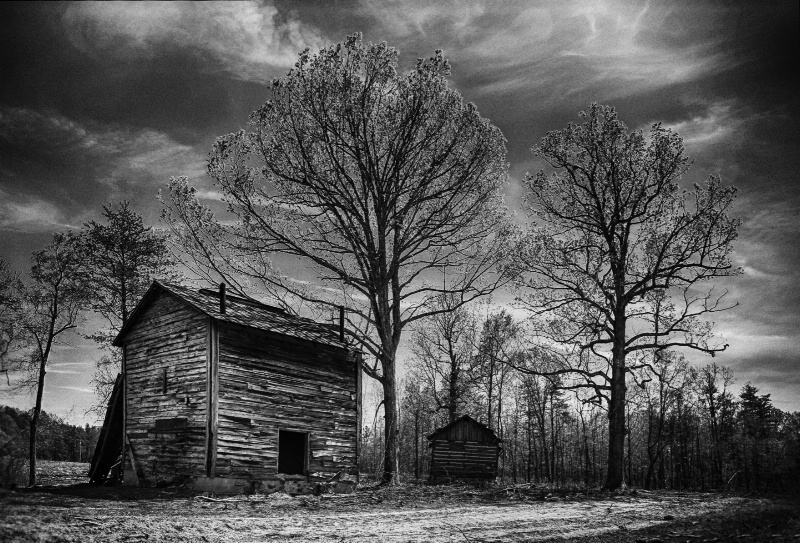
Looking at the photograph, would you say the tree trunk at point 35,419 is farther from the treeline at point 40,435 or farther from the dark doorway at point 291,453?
the dark doorway at point 291,453

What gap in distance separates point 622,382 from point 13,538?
20.8 metres

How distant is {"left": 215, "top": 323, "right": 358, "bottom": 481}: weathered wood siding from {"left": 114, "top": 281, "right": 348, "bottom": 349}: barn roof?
1.07 ft

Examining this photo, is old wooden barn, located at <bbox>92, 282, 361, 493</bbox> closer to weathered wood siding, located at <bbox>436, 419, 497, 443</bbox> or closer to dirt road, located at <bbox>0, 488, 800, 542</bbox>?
dirt road, located at <bbox>0, 488, 800, 542</bbox>

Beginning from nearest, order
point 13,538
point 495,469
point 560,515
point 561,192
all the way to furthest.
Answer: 1. point 13,538
2. point 560,515
3. point 561,192
4. point 495,469

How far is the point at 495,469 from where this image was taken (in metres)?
37.4

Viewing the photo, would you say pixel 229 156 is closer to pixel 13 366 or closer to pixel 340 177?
pixel 340 177

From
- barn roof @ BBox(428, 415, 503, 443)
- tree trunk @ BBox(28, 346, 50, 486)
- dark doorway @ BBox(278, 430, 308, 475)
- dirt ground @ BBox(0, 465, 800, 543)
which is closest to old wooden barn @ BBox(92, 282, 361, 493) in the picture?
dirt ground @ BBox(0, 465, 800, 543)

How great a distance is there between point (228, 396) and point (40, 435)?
1736 centimetres

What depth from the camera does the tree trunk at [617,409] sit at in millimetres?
21391

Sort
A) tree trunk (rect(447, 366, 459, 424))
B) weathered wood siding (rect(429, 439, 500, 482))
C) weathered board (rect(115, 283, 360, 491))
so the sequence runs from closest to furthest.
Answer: weathered board (rect(115, 283, 360, 491)) < weathered wood siding (rect(429, 439, 500, 482)) < tree trunk (rect(447, 366, 459, 424))

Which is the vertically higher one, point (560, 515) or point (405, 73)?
point (405, 73)

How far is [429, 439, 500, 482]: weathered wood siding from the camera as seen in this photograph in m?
36.8

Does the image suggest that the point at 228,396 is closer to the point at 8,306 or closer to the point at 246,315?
the point at 246,315

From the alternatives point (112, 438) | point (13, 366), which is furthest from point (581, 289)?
point (13, 366)
